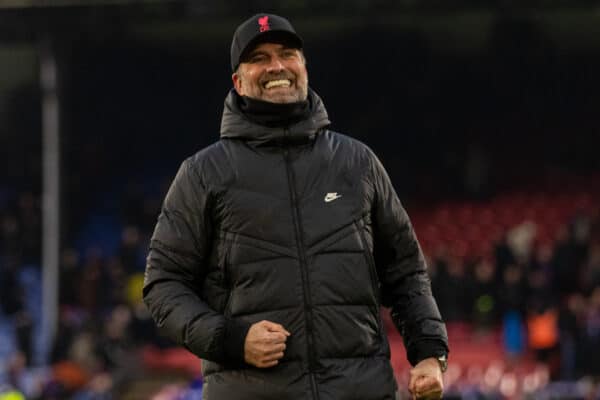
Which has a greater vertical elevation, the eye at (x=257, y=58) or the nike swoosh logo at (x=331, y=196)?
the eye at (x=257, y=58)

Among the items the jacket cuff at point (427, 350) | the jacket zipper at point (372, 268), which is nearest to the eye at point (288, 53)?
the jacket zipper at point (372, 268)

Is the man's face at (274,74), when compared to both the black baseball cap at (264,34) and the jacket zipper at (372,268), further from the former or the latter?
the jacket zipper at (372,268)

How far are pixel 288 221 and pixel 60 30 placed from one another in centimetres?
1683

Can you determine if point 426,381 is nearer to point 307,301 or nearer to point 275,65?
point 307,301

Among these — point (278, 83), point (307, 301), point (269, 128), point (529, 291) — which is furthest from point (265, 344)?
point (529, 291)

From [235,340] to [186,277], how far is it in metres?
0.24

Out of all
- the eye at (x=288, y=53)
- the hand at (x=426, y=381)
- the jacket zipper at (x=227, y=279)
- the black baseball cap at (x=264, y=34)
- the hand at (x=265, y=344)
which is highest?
the black baseball cap at (x=264, y=34)

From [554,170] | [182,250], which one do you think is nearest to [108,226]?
[554,170]

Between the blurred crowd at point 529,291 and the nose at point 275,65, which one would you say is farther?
the blurred crowd at point 529,291

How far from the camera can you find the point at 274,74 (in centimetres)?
372

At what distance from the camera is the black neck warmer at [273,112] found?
3.68 metres

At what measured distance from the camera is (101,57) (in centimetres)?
2100

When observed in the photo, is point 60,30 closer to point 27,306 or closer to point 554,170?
point 27,306

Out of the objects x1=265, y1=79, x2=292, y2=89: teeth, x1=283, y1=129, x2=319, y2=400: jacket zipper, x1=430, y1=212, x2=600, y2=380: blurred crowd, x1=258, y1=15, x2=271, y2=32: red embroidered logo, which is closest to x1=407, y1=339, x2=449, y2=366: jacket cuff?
x1=283, y1=129, x2=319, y2=400: jacket zipper
